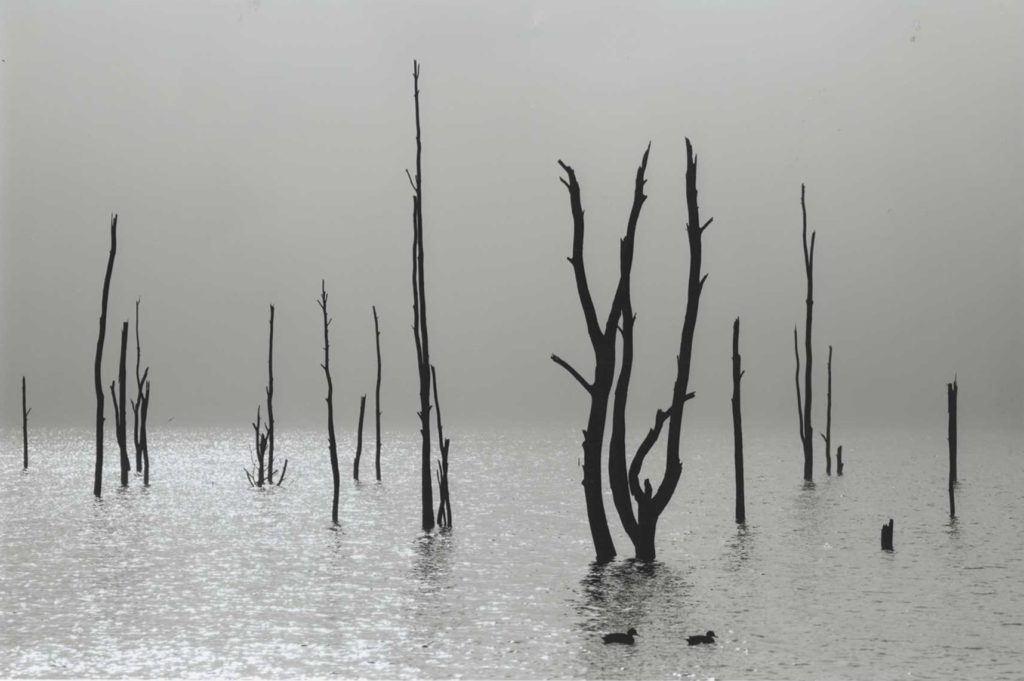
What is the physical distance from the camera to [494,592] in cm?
1667

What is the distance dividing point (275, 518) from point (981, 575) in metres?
16.1

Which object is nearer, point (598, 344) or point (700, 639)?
point (700, 639)

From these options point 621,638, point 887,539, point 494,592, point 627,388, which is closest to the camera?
point 621,638

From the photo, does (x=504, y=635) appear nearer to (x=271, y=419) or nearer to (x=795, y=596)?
(x=795, y=596)

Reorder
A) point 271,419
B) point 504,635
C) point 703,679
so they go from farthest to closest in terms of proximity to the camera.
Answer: point 271,419 → point 504,635 → point 703,679

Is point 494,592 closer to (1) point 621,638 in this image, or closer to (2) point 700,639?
(1) point 621,638

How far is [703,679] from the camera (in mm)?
11016

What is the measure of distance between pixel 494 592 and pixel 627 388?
387 centimetres

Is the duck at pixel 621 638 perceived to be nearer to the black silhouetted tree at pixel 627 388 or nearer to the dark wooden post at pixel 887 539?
the black silhouetted tree at pixel 627 388

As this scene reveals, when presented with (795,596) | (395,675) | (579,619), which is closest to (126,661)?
(395,675)

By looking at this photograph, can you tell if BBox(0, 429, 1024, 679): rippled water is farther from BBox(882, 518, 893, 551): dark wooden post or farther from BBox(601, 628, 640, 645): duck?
BBox(882, 518, 893, 551): dark wooden post

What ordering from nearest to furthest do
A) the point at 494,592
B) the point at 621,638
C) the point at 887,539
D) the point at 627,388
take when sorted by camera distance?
1. the point at 621,638
2. the point at 494,592
3. the point at 627,388
4. the point at 887,539

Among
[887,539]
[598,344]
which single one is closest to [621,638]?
[598,344]

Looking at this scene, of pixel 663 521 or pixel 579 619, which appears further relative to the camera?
pixel 663 521
